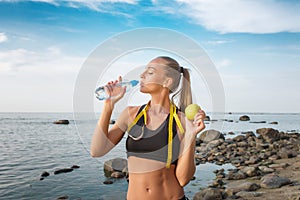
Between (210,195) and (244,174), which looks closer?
(210,195)

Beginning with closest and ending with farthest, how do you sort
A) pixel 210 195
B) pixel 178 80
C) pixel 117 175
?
pixel 178 80, pixel 210 195, pixel 117 175

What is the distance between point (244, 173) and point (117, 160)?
27.7 ft

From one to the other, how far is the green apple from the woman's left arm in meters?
0.04

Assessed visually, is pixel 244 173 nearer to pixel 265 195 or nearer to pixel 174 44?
pixel 265 195

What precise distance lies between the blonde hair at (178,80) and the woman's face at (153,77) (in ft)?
0.17

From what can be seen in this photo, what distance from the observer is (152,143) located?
2.54 m

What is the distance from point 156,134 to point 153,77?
460 mm

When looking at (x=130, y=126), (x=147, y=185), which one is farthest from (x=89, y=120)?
(x=147, y=185)

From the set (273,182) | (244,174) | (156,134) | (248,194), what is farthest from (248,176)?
(156,134)

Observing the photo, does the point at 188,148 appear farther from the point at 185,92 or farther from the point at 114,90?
the point at 114,90

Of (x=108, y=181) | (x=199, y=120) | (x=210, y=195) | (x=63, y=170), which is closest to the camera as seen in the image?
(x=199, y=120)

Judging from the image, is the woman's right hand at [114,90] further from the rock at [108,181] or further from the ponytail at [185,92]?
the rock at [108,181]

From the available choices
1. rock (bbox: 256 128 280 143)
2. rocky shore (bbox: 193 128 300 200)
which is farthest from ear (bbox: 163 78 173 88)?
rock (bbox: 256 128 280 143)

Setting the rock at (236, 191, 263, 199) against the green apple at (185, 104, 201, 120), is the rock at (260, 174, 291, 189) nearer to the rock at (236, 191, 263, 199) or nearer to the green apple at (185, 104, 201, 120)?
the rock at (236, 191, 263, 199)
